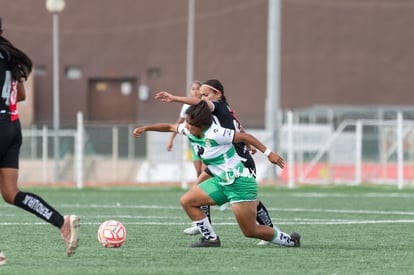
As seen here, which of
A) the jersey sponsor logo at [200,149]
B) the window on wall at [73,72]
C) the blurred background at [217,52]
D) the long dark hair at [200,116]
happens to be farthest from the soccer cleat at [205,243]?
the window on wall at [73,72]

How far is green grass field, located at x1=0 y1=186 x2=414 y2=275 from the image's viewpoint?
9.55 m

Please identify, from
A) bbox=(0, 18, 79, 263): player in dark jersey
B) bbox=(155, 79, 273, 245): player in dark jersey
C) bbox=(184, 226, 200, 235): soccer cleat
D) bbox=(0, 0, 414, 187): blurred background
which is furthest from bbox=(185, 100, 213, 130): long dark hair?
bbox=(0, 0, 414, 187): blurred background

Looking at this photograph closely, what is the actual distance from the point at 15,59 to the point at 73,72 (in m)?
41.7

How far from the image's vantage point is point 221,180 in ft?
36.8

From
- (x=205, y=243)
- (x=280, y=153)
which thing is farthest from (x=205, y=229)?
(x=280, y=153)

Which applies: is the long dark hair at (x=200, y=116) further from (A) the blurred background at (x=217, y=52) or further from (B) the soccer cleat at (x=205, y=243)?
(A) the blurred background at (x=217, y=52)

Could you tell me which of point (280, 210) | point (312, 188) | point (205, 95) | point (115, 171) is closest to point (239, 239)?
point (205, 95)

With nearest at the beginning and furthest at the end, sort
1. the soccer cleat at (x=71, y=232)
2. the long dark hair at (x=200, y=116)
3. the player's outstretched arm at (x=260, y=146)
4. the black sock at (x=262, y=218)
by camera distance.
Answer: the soccer cleat at (x=71, y=232) → the player's outstretched arm at (x=260, y=146) → the long dark hair at (x=200, y=116) → the black sock at (x=262, y=218)

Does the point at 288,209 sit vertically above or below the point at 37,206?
below

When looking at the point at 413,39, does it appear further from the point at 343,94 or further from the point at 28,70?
the point at 28,70

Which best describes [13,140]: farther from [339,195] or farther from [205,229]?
[339,195]

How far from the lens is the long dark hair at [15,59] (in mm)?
9523

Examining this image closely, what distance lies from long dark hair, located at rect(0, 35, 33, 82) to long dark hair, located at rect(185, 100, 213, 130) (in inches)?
77.0

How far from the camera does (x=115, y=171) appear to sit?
118 feet
